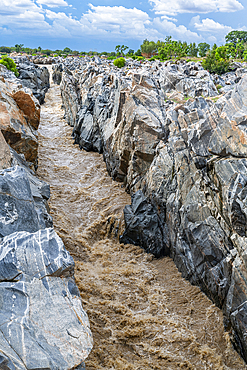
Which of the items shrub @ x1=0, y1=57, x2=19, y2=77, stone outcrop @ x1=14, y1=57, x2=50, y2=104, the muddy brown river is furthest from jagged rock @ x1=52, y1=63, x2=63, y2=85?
the muddy brown river

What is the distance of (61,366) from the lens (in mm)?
6324

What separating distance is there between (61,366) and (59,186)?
1860cm

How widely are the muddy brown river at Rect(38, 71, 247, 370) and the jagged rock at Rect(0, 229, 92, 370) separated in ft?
12.3

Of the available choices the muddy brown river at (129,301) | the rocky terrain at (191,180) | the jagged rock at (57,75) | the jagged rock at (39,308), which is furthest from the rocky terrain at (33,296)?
the jagged rock at (57,75)

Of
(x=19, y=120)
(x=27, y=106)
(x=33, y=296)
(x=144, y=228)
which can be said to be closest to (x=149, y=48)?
(x=27, y=106)

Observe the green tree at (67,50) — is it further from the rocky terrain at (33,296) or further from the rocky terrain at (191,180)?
the rocky terrain at (33,296)

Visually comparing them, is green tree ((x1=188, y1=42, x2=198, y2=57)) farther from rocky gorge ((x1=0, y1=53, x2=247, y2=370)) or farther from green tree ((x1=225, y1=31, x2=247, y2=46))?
rocky gorge ((x1=0, y1=53, x2=247, y2=370))

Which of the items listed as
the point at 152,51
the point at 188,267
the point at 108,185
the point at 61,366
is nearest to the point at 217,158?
the point at 188,267

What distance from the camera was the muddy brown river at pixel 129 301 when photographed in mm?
10555

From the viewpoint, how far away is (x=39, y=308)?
7188mm

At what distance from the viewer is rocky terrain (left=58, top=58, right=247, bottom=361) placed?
10.8 m

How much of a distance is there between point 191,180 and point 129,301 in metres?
6.83

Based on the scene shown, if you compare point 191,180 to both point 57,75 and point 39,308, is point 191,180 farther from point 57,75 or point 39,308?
point 57,75

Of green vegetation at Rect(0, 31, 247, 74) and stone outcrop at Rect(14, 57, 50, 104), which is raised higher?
green vegetation at Rect(0, 31, 247, 74)
